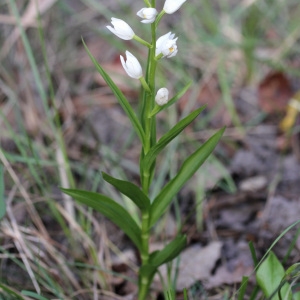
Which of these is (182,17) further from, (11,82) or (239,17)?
(11,82)

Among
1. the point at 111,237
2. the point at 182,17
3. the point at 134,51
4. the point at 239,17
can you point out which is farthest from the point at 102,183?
the point at 239,17

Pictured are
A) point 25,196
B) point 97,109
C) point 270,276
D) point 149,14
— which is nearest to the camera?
point 149,14

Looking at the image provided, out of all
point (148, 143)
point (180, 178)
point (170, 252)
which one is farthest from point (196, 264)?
point (148, 143)

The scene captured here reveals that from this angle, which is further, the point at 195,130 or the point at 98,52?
the point at 98,52

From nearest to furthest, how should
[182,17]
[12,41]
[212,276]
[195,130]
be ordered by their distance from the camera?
[212,276], [195,130], [12,41], [182,17]

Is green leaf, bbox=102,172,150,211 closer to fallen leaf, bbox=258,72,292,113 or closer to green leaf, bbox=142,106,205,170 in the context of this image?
green leaf, bbox=142,106,205,170

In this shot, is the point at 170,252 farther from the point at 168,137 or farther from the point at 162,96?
the point at 162,96
